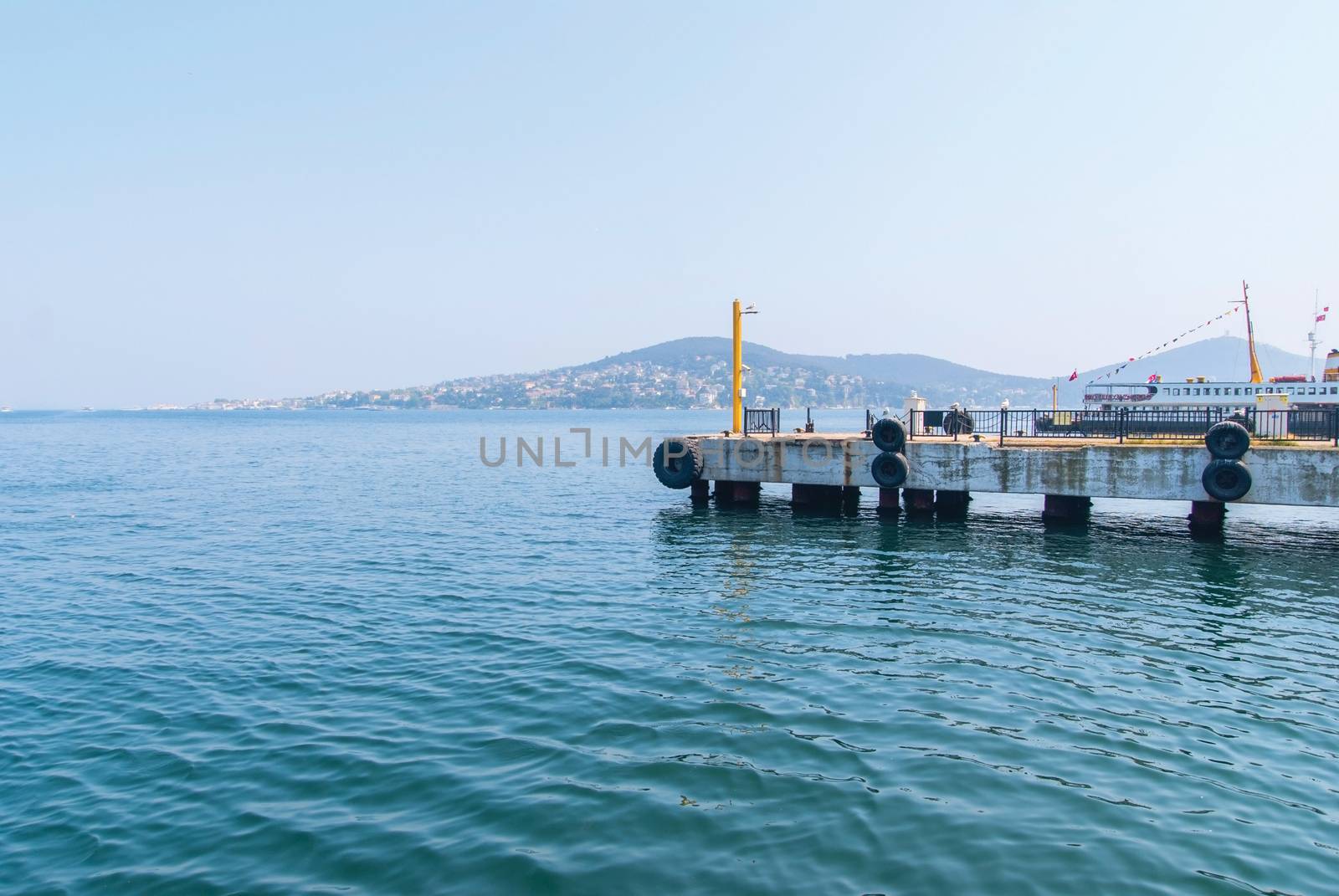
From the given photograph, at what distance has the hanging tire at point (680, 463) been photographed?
3659 centimetres

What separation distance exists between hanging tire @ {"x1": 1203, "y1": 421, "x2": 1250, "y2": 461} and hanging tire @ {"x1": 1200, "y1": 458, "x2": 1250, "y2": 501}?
25 cm

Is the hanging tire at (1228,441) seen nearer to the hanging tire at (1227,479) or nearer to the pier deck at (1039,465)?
the hanging tire at (1227,479)

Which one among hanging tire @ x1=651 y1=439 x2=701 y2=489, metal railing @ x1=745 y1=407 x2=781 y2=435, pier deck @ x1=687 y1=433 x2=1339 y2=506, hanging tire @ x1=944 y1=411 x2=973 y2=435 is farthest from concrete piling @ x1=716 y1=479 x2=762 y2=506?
hanging tire @ x1=944 y1=411 x2=973 y2=435

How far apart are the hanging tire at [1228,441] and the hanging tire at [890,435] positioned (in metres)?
9.85

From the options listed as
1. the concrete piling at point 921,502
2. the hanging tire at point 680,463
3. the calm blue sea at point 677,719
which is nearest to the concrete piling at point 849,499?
the concrete piling at point 921,502

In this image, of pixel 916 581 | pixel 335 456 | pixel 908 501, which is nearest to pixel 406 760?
pixel 916 581

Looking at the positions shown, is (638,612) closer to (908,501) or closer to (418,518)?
(908,501)

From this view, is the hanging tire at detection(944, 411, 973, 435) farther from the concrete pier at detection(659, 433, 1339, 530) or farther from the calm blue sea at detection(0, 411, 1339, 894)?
the calm blue sea at detection(0, 411, 1339, 894)

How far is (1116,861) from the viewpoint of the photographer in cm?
897

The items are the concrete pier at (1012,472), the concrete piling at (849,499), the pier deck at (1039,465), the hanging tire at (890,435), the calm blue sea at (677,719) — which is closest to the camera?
the calm blue sea at (677,719)

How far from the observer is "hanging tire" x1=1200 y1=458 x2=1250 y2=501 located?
87.0ft

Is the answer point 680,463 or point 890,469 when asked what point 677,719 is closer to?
point 890,469

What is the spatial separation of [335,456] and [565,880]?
262ft

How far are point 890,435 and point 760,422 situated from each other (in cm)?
740
